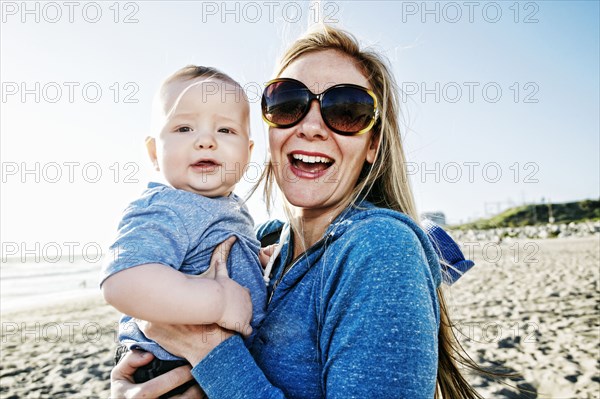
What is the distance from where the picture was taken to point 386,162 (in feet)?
8.05

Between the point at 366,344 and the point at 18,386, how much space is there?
687 centimetres

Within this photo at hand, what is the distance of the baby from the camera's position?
1.87m

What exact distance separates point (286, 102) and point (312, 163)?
0.35 meters

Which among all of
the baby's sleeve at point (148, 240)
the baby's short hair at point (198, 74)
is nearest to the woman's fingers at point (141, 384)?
the baby's sleeve at point (148, 240)

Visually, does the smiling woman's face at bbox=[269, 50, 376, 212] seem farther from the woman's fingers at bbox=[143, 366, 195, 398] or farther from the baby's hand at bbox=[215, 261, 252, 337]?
the woman's fingers at bbox=[143, 366, 195, 398]

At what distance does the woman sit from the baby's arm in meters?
0.09

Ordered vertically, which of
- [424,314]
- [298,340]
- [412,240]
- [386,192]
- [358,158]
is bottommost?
[298,340]

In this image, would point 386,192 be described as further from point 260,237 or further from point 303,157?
point 260,237

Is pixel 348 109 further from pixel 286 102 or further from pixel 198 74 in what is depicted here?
pixel 198 74

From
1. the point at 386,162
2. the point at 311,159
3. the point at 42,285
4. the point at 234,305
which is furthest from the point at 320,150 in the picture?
the point at 42,285

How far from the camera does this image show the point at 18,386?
6.49m

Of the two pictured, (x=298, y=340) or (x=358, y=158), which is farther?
(x=358, y=158)

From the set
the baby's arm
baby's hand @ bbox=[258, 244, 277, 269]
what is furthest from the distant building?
the baby's arm

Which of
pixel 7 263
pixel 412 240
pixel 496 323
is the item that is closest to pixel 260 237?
pixel 412 240
